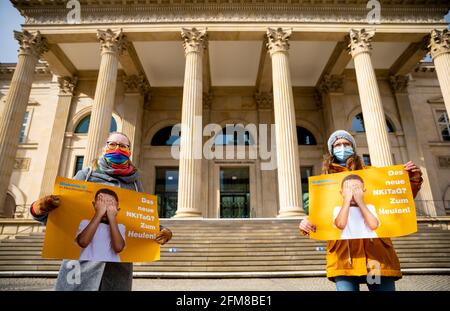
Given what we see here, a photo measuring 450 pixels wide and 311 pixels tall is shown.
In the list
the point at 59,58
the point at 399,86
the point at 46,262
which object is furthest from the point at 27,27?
the point at 399,86

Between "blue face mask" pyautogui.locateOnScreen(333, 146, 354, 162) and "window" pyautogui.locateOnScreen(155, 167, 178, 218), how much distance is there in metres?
20.0

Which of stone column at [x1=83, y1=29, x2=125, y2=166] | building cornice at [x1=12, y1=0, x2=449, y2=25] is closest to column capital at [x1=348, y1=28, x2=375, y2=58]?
building cornice at [x1=12, y1=0, x2=449, y2=25]

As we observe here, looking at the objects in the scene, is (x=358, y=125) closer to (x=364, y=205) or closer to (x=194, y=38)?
(x=194, y=38)

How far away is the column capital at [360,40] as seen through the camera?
1697 centimetres

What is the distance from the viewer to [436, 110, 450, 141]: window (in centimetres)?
2295

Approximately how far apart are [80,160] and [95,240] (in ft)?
70.6

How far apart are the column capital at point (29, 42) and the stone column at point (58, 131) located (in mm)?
A: 5278

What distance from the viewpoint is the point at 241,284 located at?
Answer: 26.6 ft

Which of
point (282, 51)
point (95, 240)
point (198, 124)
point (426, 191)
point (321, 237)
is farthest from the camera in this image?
point (426, 191)

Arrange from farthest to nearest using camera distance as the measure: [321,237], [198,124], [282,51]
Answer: [282,51]
[198,124]
[321,237]

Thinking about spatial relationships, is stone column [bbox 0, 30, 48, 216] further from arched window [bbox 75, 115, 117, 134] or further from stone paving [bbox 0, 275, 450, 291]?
stone paving [bbox 0, 275, 450, 291]

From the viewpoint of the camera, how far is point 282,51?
16.8 m

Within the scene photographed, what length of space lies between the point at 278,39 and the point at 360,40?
4897 mm

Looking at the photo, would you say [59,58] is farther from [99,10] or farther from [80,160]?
[80,160]
